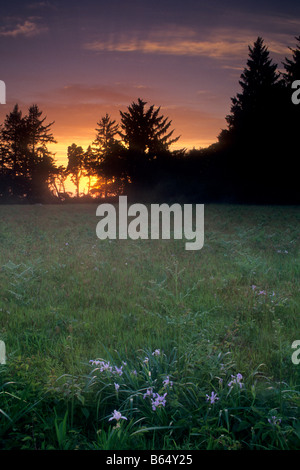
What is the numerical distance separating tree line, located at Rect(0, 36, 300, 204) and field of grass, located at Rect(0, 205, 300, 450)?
71.3ft

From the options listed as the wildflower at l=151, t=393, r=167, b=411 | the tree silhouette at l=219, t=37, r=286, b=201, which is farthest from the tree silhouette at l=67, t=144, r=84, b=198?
the wildflower at l=151, t=393, r=167, b=411

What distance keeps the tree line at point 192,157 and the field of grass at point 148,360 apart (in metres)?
21.7

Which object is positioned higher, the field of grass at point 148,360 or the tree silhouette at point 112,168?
the tree silhouette at point 112,168

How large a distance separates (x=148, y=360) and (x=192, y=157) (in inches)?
1142

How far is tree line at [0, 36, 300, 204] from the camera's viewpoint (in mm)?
25984

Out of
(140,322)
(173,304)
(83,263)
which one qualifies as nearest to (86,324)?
(140,322)

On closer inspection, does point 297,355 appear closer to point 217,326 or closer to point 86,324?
point 217,326

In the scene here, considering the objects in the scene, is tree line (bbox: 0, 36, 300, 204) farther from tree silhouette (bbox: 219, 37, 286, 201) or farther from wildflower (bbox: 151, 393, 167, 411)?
wildflower (bbox: 151, 393, 167, 411)

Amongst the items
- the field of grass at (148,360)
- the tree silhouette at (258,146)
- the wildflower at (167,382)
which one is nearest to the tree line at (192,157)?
the tree silhouette at (258,146)

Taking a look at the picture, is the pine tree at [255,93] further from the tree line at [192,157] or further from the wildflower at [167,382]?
the wildflower at [167,382]

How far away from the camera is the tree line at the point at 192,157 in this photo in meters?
26.0

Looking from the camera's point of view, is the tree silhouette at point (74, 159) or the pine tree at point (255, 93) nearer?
the pine tree at point (255, 93)

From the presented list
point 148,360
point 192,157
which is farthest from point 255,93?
point 148,360

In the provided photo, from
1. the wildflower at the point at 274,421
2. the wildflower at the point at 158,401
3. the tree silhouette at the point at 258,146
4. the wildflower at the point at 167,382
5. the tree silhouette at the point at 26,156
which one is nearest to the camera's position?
the wildflower at the point at 274,421
